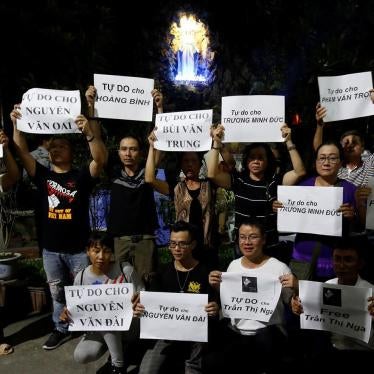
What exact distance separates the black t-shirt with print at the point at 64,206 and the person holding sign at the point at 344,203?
5.36ft

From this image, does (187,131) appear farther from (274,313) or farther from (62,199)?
(274,313)

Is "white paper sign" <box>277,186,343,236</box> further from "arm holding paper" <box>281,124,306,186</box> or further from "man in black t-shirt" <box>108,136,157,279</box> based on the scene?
"man in black t-shirt" <box>108,136,157,279</box>

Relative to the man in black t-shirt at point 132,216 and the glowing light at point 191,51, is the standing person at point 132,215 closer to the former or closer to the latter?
the man in black t-shirt at point 132,216

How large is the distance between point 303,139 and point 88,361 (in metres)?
5.59

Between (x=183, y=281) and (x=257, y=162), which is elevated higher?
(x=257, y=162)

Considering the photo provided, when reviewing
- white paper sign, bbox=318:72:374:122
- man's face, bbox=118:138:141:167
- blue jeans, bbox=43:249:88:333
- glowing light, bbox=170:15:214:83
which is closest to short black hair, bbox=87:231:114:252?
blue jeans, bbox=43:249:88:333

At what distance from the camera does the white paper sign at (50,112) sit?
376 cm

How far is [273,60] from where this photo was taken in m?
16.4

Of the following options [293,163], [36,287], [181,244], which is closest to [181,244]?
[181,244]

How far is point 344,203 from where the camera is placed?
335cm

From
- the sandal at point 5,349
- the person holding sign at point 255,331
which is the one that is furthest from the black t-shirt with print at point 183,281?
the sandal at point 5,349

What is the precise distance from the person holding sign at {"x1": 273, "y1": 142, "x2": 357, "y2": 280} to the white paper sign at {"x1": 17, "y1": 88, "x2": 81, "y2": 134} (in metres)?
1.83

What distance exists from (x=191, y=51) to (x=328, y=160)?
700 inches

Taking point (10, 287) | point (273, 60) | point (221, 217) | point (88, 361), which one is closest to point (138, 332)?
point (88, 361)
